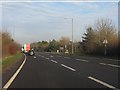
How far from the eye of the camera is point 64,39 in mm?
142500

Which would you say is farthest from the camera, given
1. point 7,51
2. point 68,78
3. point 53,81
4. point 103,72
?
point 7,51

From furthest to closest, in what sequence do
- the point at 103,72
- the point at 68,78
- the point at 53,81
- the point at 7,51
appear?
the point at 7,51 → the point at 103,72 → the point at 68,78 → the point at 53,81

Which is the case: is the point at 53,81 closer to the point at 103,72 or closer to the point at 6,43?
the point at 103,72

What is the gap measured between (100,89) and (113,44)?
4146 centimetres

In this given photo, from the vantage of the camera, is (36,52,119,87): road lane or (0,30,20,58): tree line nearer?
(36,52,119,87): road lane

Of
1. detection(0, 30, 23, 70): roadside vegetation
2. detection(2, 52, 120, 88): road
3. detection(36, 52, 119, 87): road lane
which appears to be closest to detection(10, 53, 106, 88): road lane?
detection(2, 52, 120, 88): road

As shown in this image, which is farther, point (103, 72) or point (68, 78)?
point (103, 72)

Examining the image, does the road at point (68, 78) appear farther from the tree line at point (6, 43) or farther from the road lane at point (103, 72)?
the tree line at point (6, 43)

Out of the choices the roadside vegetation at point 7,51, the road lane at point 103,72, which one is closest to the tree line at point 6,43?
the roadside vegetation at point 7,51

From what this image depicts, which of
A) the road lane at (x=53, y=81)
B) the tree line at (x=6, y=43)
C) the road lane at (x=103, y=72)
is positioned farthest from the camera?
the tree line at (x=6, y=43)

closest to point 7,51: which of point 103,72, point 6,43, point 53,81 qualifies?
point 6,43

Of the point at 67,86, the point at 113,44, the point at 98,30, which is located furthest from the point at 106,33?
the point at 67,86

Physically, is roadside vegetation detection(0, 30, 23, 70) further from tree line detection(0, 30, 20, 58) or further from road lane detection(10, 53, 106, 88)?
road lane detection(10, 53, 106, 88)

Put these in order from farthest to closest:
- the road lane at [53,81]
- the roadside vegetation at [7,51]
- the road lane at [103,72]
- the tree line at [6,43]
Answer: the tree line at [6,43], the roadside vegetation at [7,51], the road lane at [103,72], the road lane at [53,81]
